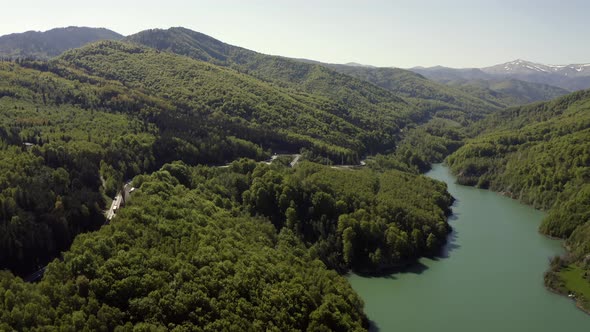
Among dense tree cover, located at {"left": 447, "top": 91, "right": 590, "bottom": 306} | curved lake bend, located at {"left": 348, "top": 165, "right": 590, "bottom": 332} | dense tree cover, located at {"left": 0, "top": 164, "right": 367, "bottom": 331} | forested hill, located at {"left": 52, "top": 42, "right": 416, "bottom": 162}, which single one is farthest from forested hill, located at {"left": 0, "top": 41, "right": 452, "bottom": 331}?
dense tree cover, located at {"left": 447, "top": 91, "right": 590, "bottom": 306}

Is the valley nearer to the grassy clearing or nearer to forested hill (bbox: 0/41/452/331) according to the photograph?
forested hill (bbox: 0/41/452/331)

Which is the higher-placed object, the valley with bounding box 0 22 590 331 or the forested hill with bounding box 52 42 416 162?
the forested hill with bounding box 52 42 416 162

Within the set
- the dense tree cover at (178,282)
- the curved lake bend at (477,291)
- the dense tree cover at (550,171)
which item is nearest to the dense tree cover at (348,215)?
the curved lake bend at (477,291)

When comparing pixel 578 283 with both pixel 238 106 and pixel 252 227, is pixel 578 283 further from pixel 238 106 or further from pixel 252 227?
pixel 238 106

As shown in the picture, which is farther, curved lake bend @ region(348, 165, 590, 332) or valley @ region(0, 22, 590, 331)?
curved lake bend @ region(348, 165, 590, 332)

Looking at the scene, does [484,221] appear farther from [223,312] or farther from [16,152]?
[16,152]

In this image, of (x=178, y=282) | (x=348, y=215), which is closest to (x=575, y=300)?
(x=348, y=215)

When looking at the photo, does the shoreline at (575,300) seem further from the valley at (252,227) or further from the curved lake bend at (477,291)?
the curved lake bend at (477,291)
